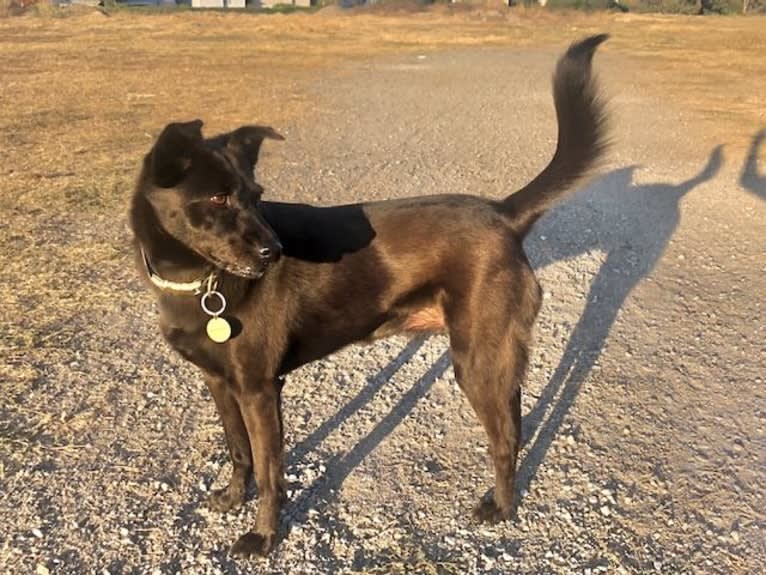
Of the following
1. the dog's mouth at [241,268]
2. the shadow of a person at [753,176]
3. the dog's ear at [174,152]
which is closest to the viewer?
the dog's ear at [174,152]

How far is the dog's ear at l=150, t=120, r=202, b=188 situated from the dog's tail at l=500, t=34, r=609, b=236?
1293 mm

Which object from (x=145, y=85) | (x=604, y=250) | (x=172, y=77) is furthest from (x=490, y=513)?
(x=172, y=77)

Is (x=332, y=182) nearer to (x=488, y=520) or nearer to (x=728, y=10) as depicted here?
(x=488, y=520)

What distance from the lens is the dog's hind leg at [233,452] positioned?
9.55 feet

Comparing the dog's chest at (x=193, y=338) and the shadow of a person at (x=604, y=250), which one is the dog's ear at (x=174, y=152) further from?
the shadow of a person at (x=604, y=250)

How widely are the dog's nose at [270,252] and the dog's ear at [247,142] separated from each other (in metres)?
0.41

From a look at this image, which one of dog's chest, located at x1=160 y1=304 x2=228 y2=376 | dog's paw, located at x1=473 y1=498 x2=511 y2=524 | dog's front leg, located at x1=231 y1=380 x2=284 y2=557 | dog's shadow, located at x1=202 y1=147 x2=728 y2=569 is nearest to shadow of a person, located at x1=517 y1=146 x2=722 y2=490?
dog's shadow, located at x1=202 y1=147 x2=728 y2=569

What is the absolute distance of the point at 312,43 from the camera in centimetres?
2442

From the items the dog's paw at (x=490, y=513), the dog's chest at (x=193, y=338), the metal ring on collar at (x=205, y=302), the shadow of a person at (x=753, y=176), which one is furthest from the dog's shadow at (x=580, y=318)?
the metal ring on collar at (x=205, y=302)

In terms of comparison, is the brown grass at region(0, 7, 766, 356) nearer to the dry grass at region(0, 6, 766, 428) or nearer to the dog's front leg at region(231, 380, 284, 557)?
the dry grass at region(0, 6, 766, 428)

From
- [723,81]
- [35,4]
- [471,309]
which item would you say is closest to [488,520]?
[471,309]

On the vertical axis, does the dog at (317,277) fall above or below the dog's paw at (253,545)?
above

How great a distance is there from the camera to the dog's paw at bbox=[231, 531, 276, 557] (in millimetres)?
2678

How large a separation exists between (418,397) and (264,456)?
1.23m
